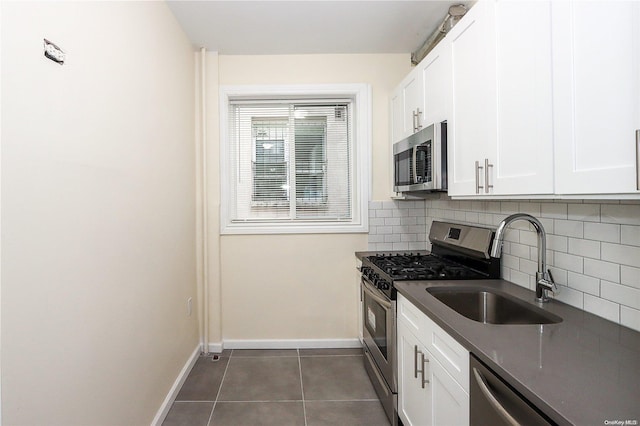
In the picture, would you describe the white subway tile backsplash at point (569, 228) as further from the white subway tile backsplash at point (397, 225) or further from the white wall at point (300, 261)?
the white wall at point (300, 261)

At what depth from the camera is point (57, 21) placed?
1.18 metres

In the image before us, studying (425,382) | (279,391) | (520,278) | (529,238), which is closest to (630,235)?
(529,238)

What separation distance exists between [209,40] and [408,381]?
2.88 metres

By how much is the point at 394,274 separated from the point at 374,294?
0.33 metres

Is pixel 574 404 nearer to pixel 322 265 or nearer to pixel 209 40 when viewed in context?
pixel 322 265

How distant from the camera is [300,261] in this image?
3078mm

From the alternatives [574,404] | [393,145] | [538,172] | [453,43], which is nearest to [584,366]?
[574,404]

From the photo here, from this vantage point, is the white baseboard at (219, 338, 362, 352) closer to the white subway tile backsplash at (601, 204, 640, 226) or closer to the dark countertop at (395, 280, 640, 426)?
the dark countertop at (395, 280, 640, 426)

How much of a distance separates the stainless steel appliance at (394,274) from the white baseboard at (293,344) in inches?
16.0

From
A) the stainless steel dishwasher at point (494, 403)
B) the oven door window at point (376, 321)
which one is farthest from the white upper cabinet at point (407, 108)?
the stainless steel dishwasher at point (494, 403)

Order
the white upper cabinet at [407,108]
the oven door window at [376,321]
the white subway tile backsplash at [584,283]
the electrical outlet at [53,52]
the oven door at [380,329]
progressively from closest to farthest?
1. the electrical outlet at [53,52]
2. the white subway tile backsplash at [584,283]
3. the oven door at [380,329]
4. the oven door window at [376,321]
5. the white upper cabinet at [407,108]

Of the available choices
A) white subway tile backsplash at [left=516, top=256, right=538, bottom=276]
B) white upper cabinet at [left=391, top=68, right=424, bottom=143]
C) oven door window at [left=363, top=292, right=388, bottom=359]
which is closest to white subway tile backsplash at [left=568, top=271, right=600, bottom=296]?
white subway tile backsplash at [left=516, top=256, right=538, bottom=276]

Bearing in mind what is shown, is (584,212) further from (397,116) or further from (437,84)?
(397,116)

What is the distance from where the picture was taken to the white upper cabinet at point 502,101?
1205 millimetres
